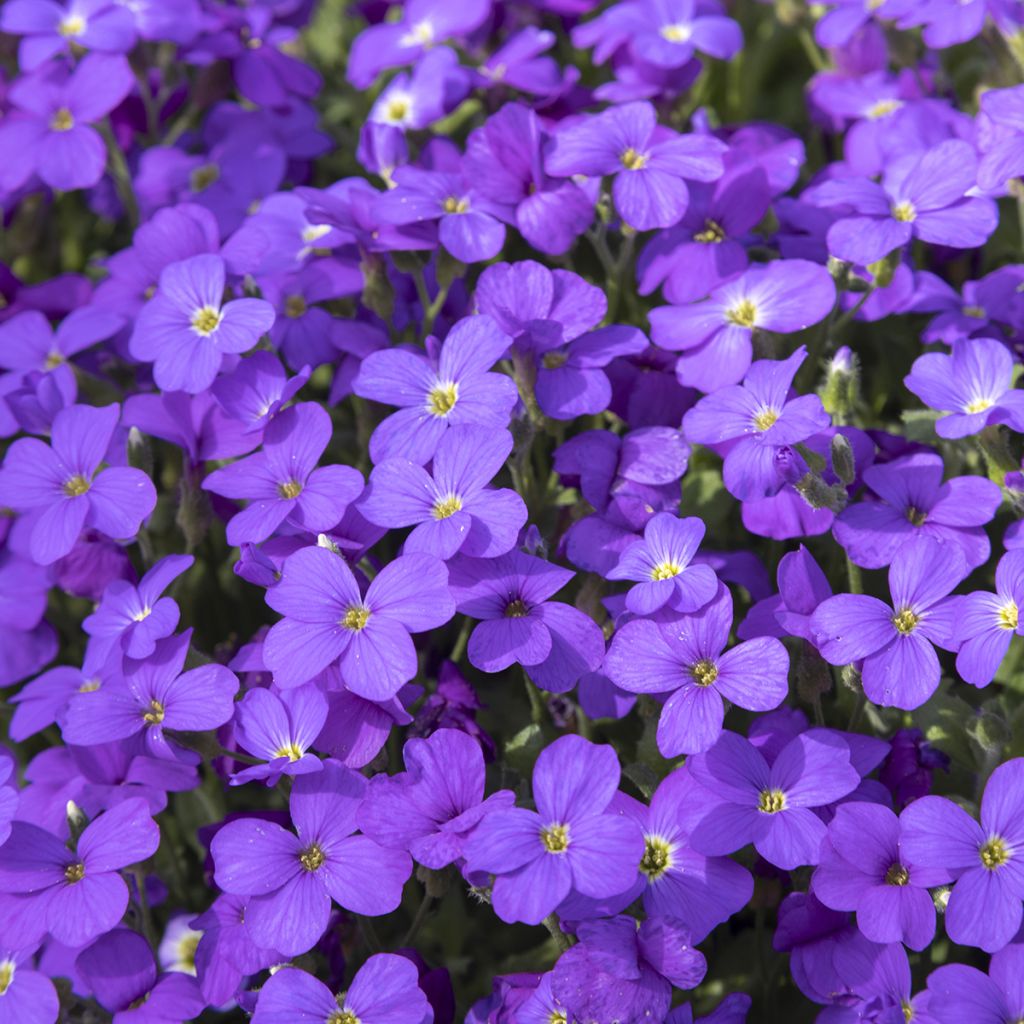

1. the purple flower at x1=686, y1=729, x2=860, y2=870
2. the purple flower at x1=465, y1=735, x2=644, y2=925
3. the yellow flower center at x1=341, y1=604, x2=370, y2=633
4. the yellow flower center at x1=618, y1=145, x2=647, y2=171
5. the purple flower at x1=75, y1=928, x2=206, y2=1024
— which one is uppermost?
the yellow flower center at x1=618, y1=145, x2=647, y2=171

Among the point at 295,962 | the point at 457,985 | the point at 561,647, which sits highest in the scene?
the point at 561,647

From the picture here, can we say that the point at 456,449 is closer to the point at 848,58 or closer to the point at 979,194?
the point at 979,194

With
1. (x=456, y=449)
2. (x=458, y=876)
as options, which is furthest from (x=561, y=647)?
(x=458, y=876)

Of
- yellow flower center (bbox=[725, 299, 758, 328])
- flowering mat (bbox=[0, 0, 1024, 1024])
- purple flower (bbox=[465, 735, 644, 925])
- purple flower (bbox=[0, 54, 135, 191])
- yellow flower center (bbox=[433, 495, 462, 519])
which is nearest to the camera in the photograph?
purple flower (bbox=[465, 735, 644, 925])

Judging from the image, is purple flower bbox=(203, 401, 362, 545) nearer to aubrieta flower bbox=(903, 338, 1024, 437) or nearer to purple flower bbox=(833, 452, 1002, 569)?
purple flower bbox=(833, 452, 1002, 569)

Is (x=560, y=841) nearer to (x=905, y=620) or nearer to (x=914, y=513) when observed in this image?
(x=905, y=620)

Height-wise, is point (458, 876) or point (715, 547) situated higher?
point (715, 547)

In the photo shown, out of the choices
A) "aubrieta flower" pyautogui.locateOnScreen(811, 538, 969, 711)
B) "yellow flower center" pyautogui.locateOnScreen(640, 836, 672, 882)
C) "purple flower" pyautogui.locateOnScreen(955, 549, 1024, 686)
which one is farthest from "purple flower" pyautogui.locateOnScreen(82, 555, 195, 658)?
"purple flower" pyautogui.locateOnScreen(955, 549, 1024, 686)
